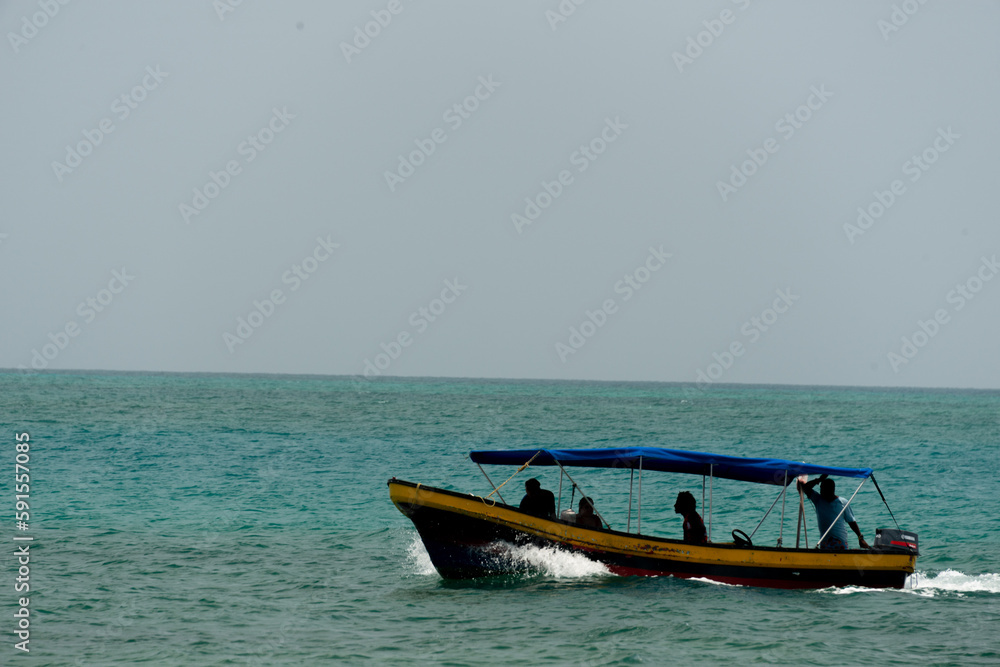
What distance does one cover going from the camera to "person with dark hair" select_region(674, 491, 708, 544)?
15383mm

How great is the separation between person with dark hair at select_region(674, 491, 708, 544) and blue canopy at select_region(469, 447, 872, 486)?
560mm

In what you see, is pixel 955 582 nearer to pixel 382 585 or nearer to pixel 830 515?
pixel 830 515

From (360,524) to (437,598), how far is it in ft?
25.2

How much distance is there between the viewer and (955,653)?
11688 millimetres

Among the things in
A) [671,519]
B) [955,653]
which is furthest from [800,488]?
[671,519]

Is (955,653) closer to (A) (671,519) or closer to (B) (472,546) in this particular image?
(B) (472,546)

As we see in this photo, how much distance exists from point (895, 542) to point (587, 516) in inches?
198

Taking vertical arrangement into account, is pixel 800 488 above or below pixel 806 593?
above

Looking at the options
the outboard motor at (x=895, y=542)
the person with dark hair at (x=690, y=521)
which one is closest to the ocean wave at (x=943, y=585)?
the outboard motor at (x=895, y=542)

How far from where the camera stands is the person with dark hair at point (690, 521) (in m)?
15.4

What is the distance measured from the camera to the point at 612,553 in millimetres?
15320

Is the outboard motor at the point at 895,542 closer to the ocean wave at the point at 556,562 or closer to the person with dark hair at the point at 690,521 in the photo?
the person with dark hair at the point at 690,521

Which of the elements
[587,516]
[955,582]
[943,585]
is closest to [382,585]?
[587,516]

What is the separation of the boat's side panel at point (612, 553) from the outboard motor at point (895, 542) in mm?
121
